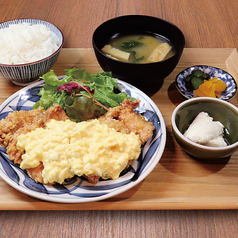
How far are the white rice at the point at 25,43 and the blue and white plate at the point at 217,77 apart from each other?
112 cm

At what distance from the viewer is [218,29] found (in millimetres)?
3242

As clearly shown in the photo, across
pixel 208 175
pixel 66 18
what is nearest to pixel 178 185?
pixel 208 175

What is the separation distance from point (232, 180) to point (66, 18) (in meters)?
2.81

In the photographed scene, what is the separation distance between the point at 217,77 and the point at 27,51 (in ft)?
5.33

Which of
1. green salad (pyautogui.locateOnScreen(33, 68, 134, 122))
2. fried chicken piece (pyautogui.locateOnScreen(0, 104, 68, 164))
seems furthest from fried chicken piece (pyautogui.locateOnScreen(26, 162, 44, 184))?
green salad (pyautogui.locateOnScreen(33, 68, 134, 122))

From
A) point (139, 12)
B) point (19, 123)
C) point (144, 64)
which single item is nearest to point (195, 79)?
point (144, 64)

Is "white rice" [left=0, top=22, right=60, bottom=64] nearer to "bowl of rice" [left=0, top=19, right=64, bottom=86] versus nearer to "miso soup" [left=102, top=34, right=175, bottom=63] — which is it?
"bowl of rice" [left=0, top=19, right=64, bottom=86]

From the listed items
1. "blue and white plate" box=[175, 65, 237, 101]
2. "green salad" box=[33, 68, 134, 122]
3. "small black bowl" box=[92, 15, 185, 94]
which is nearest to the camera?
"green salad" box=[33, 68, 134, 122]

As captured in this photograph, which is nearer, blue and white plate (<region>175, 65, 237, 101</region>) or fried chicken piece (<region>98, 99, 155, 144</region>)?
fried chicken piece (<region>98, 99, 155, 144</region>)

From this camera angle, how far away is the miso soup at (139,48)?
2.17m

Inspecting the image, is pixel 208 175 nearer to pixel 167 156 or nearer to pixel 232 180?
pixel 232 180

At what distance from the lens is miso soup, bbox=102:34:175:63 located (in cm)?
217

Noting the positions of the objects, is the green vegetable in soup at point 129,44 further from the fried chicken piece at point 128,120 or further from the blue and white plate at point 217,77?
the fried chicken piece at point 128,120

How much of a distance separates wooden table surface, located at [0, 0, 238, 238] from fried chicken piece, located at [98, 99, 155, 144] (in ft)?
1.61
